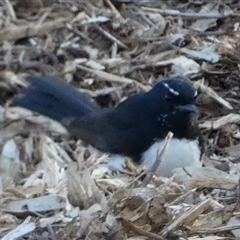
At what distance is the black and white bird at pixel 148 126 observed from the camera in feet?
15.5

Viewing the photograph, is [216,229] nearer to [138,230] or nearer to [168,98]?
Answer: [138,230]

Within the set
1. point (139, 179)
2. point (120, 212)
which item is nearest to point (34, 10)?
point (139, 179)

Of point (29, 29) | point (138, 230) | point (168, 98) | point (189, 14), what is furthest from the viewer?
point (189, 14)

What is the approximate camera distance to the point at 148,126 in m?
4.88

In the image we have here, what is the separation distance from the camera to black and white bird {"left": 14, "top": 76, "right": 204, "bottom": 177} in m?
4.72

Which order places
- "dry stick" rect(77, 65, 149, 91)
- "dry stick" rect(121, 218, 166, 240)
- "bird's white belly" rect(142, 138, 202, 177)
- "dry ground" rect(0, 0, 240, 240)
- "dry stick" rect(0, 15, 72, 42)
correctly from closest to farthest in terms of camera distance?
1. "dry stick" rect(121, 218, 166, 240)
2. "dry ground" rect(0, 0, 240, 240)
3. "bird's white belly" rect(142, 138, 202, 177)
4. "dry stick" rect(77, 65, 149, 91)
5. "dry stick" rect(0, 15, 72, 42)

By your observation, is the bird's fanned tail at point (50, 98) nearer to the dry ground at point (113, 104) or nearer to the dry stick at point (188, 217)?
the dry ground at point (113, 104)

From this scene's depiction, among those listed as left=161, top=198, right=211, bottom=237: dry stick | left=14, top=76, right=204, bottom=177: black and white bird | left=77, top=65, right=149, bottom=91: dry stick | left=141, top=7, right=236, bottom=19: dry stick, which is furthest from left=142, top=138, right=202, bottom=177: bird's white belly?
left=141, top=7, right=236, bottom=19: dry stick

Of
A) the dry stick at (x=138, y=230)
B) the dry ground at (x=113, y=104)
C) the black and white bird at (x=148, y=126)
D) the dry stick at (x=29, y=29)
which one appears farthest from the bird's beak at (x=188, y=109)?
the dry stick at (x=138, y=230)

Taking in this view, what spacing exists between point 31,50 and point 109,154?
4.13 feet

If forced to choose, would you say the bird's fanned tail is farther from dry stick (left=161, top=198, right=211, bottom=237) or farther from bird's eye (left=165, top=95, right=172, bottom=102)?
dry stick (left=161, top=198, right=211, bottom=237)

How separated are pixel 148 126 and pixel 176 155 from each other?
261mm

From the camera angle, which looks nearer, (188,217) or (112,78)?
(188,217)

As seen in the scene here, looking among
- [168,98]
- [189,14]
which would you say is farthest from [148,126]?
[189,14]
